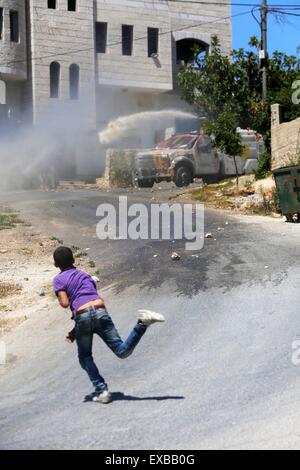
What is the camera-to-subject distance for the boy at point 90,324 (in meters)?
6.83

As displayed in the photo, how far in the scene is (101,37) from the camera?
134ft

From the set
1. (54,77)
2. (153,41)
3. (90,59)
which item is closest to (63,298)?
(54,77)

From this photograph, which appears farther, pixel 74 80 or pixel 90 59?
pixel 90 59

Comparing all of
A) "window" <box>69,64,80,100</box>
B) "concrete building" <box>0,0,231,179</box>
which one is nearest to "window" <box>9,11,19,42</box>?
"concrete building" <box>0,0,231,179</box>

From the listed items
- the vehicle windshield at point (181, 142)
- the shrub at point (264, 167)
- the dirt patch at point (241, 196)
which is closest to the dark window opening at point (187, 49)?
the vehicle windshield at point (181, 142)

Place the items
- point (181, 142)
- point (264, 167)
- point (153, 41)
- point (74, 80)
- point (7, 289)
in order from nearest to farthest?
1. point (7, 289)
2. point (264, 167)
3. point (181, 142)
4. point (74, 80)
5. point (153, 41)

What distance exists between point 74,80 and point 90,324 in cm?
3353

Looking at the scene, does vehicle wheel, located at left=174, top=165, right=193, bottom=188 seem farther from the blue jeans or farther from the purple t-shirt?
the blue jeans

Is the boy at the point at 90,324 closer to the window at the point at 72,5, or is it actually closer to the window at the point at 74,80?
the window at the point at 74,80

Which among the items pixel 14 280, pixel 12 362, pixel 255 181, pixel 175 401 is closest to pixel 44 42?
pixel 255 181

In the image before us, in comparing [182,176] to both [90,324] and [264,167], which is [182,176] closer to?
[264,167]

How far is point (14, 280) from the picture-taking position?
13328 millimetres

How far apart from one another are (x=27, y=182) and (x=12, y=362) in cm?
2536
